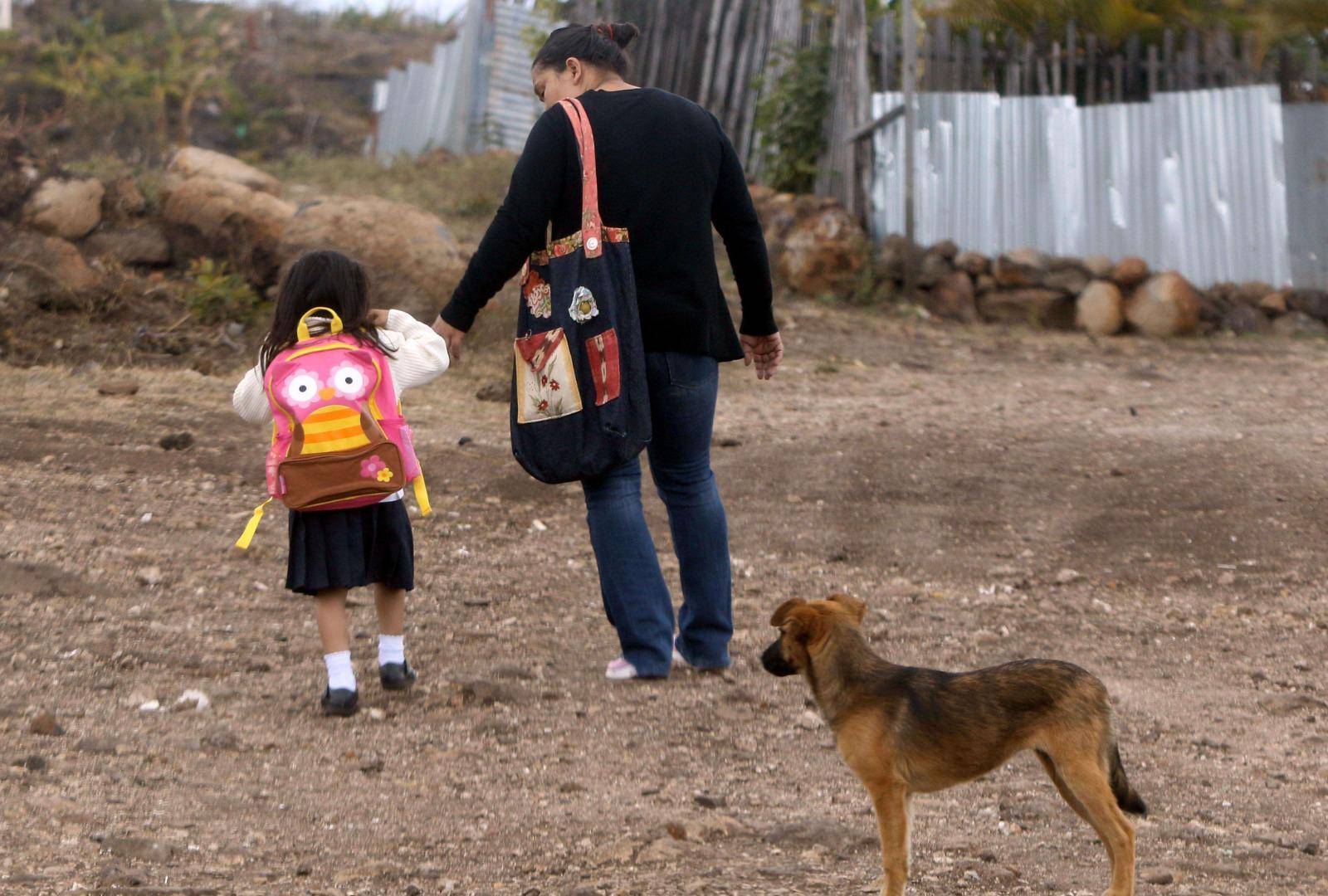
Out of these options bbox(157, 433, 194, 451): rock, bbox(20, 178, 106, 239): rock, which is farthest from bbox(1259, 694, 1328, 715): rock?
bbox(20, 178, 106, 239): rock

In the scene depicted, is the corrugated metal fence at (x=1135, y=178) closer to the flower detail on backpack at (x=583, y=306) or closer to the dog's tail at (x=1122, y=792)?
the flower detail on backpack at (x=583, y=306)

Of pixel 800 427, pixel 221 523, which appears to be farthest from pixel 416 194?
pixel 221 523

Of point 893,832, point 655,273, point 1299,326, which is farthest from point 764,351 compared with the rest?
point 1299,326

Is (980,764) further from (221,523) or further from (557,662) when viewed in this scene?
(221,523)

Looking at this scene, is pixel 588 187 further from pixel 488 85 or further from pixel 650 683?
pixel 488 85

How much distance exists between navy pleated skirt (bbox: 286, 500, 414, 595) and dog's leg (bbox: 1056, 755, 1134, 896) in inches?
76.8

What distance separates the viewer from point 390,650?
4098mm

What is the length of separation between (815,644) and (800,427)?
4968 millimetres

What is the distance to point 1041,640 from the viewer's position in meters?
4.85

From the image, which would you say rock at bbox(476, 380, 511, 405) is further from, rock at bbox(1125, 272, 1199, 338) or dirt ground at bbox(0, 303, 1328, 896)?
rock at bbox(1125, 272, 1199, 338)

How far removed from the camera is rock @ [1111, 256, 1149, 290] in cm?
1068

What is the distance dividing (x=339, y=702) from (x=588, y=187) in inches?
59.5

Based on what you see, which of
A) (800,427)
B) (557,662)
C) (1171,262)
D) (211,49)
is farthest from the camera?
(211,49)

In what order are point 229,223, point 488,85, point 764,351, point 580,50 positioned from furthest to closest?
point 488,85
point 229,223
point 764,351
point 580,50
